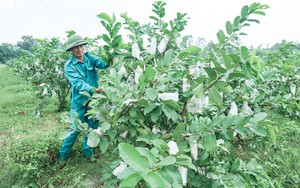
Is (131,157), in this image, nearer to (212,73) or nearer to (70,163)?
(212,73)

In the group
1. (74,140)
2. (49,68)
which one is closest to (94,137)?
(74,140)

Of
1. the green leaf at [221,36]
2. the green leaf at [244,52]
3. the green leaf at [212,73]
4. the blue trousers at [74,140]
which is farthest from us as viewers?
the blue trousers at [74,140]

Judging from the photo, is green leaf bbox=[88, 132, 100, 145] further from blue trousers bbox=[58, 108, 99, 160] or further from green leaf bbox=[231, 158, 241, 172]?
blue trousers bbox=[58, 108, 99, 160]

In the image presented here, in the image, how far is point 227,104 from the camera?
5.14 feet

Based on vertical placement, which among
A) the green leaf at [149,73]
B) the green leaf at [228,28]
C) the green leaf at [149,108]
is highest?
the green leaf at [228,28]

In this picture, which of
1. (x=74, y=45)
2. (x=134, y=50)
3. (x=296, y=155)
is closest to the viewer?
(x=134, y=50)

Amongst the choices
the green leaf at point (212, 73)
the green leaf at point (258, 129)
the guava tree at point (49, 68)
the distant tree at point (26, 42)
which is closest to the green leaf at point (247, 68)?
the green leaf at point (212, 73)

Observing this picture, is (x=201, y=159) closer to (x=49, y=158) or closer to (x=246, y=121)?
(x=246, y=121)

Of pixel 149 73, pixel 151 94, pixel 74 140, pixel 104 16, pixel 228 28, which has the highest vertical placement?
pixel 104 16

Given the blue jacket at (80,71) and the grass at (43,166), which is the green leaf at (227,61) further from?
the blue jacket at (80,71)

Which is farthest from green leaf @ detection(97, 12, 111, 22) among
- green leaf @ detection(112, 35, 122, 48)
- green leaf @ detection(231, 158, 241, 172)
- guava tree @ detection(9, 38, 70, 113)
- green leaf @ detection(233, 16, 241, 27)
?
guava tree @ detection(9, 38, 70, 113)

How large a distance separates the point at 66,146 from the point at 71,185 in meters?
0.44

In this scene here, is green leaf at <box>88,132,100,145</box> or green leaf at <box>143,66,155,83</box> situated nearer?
green leaf at <box>143,66,155,83</box>

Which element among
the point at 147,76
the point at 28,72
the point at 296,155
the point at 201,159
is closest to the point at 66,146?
the point at 201,159
